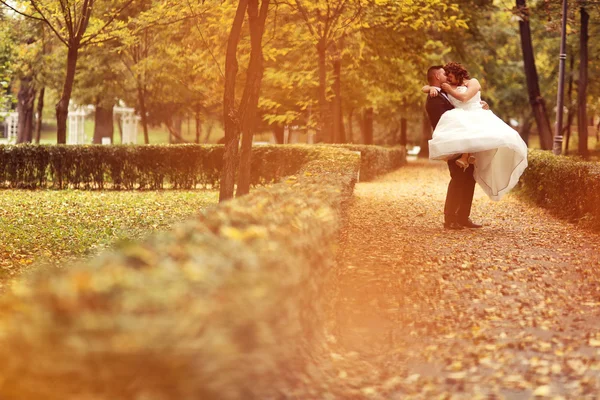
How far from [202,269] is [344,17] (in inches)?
950

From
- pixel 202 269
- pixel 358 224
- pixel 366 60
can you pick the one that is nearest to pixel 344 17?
pixel 366 60

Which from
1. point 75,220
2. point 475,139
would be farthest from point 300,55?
point 475,139

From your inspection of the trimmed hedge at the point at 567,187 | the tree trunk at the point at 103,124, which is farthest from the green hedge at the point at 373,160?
the tree trunk at the point at 103,124

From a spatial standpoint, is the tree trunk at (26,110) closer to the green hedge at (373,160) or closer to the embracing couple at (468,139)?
the green hedge at (373,160)

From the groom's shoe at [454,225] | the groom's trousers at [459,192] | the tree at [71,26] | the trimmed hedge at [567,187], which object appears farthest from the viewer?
the tree at [71,26]

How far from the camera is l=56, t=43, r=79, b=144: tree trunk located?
23891 millimetres

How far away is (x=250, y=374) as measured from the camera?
134 inches

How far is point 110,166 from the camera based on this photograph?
79.1 ft

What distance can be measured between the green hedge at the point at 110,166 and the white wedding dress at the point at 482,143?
13197 millimetres

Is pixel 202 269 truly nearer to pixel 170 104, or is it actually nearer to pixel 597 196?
pixel 597 196

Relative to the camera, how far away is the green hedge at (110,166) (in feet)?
78.6

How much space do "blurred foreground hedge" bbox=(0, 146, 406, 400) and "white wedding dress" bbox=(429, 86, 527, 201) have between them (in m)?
6.67

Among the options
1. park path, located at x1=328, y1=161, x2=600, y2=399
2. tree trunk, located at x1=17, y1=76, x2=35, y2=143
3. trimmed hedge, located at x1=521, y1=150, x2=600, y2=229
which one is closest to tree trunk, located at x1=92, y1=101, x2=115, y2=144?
tree trunk, located at x1=17, y1=76, x2=35, y2=143

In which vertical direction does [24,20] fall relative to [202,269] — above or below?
above
